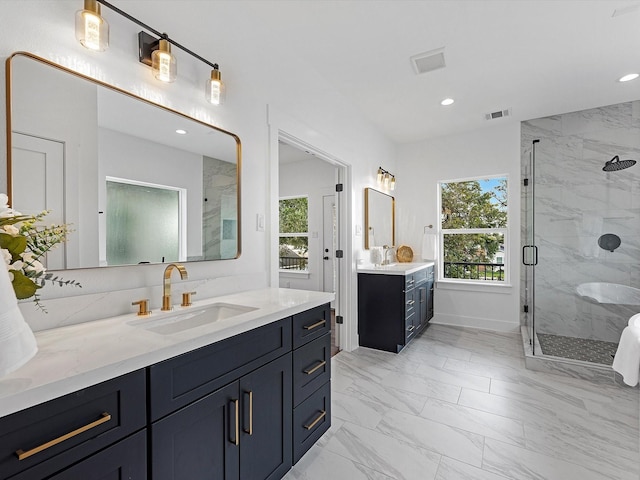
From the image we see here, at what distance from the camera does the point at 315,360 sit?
5.74 feet

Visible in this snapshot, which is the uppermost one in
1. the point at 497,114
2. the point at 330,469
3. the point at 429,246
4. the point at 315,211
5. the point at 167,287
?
the point at 497,114

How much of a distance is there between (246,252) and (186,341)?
1.08m

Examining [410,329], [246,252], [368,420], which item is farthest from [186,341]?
[410,329]

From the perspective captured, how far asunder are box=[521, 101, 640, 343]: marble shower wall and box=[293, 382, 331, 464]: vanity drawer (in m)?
2.95

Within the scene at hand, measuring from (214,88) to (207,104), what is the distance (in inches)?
4.0

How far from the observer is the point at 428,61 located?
269cm

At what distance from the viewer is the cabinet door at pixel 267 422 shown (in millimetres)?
1280

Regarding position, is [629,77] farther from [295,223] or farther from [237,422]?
[295,223]

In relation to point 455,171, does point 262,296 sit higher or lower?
lower

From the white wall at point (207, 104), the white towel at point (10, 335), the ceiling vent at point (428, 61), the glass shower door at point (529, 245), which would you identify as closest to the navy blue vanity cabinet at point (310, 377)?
the white wall at point (207, 104)

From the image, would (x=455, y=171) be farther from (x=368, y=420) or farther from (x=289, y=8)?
(x=368, y=420)

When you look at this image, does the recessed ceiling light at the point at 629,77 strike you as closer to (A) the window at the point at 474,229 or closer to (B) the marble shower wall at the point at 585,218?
(B) the marble shower wall at the point at 585,218

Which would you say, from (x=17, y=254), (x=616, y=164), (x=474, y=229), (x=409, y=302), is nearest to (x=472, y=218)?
(x=474, y=229)

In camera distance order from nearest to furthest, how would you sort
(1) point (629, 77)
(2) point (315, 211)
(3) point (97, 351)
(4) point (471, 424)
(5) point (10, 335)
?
1. (5) point (10, 335)
2. (3) point (97, 351)
3. (4) point (471, 424)
4. (1) point (629, 77)
5. (2) point (315, 211)
